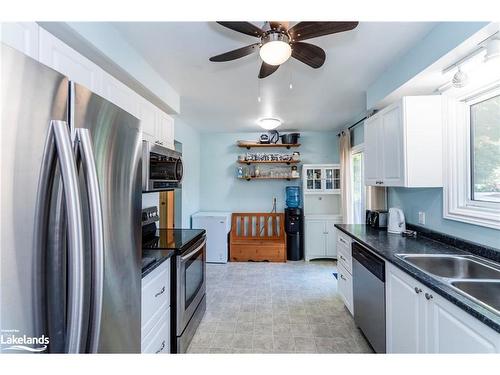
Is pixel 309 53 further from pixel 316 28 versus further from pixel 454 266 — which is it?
pixel 454 266

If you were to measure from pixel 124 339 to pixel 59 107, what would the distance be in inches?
34.0

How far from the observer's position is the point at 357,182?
4172 mm

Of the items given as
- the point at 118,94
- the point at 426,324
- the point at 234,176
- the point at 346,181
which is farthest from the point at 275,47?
the point at 234,176

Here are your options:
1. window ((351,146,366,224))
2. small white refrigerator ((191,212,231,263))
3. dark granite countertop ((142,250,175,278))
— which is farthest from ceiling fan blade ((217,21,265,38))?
small white refrigerator ((191,212,231,263))

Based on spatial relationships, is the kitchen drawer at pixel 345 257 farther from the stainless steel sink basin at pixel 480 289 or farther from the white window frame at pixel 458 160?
the stainless steel sink basin at pixel 480 289

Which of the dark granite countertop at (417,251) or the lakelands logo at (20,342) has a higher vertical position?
the lakelands logo at (20,342)

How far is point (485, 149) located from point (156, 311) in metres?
2.62

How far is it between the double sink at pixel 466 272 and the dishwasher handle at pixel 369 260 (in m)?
0.16

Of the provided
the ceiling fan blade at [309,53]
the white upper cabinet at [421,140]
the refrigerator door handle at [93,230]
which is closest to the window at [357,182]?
the white upper cabinet at [421,140]

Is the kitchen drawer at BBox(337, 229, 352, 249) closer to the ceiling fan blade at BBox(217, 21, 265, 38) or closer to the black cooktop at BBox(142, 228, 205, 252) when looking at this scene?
the black cooktop at BBox(142, 228, 205, 252)

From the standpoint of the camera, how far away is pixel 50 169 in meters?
0.59

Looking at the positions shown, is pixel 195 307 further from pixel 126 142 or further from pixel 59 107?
pixel 59 107

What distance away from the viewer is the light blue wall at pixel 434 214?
5.22ft

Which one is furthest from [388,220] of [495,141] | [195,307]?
[195,307]
